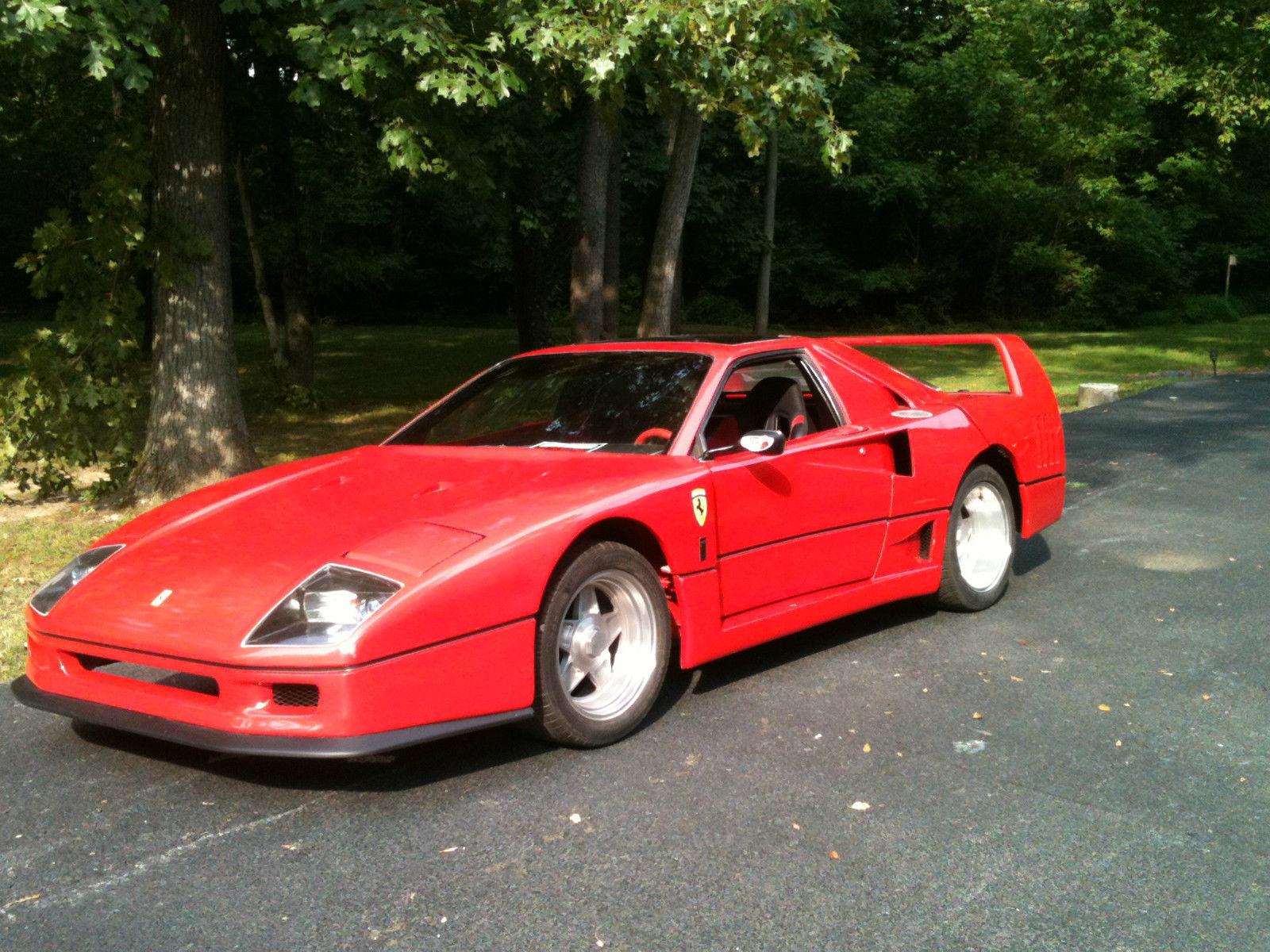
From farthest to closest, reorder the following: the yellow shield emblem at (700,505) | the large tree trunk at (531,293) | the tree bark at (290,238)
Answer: the large tree trunk at (531,293) < the tree bark at (290,238) < the yellow shield emblem at (700,505)

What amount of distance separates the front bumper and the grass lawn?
166 centimetres

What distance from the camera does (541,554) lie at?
14.1ft

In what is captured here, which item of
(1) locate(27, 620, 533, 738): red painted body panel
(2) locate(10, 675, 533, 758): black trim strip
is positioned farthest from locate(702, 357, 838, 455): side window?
(2) locate(10, 675, 533, 758): black trim strip

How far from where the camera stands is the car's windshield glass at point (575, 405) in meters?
5.34

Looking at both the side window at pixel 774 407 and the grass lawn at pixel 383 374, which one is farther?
the grass lawn at pixel 383 374

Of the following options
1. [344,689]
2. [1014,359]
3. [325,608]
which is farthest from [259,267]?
[344,689]

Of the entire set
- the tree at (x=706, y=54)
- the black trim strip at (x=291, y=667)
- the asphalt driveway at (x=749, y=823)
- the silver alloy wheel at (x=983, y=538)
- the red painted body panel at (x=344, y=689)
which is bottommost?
the asphalt driveway at (x=749, y=823)

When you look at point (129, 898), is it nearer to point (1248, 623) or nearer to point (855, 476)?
point (855, 476)

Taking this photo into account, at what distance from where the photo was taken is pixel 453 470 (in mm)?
5098

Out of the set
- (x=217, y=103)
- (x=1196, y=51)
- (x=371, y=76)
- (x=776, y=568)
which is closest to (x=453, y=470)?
(x=776, y=568)

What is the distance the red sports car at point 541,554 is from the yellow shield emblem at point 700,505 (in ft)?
0.04

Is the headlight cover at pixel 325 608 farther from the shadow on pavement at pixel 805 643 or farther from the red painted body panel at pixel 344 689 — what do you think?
the shadow on pavement at pixel 805 643

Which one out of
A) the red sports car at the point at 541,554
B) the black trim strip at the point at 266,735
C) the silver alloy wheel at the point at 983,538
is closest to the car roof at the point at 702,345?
the red sports car at the point at 541,554

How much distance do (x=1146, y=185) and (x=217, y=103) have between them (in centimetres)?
4054
